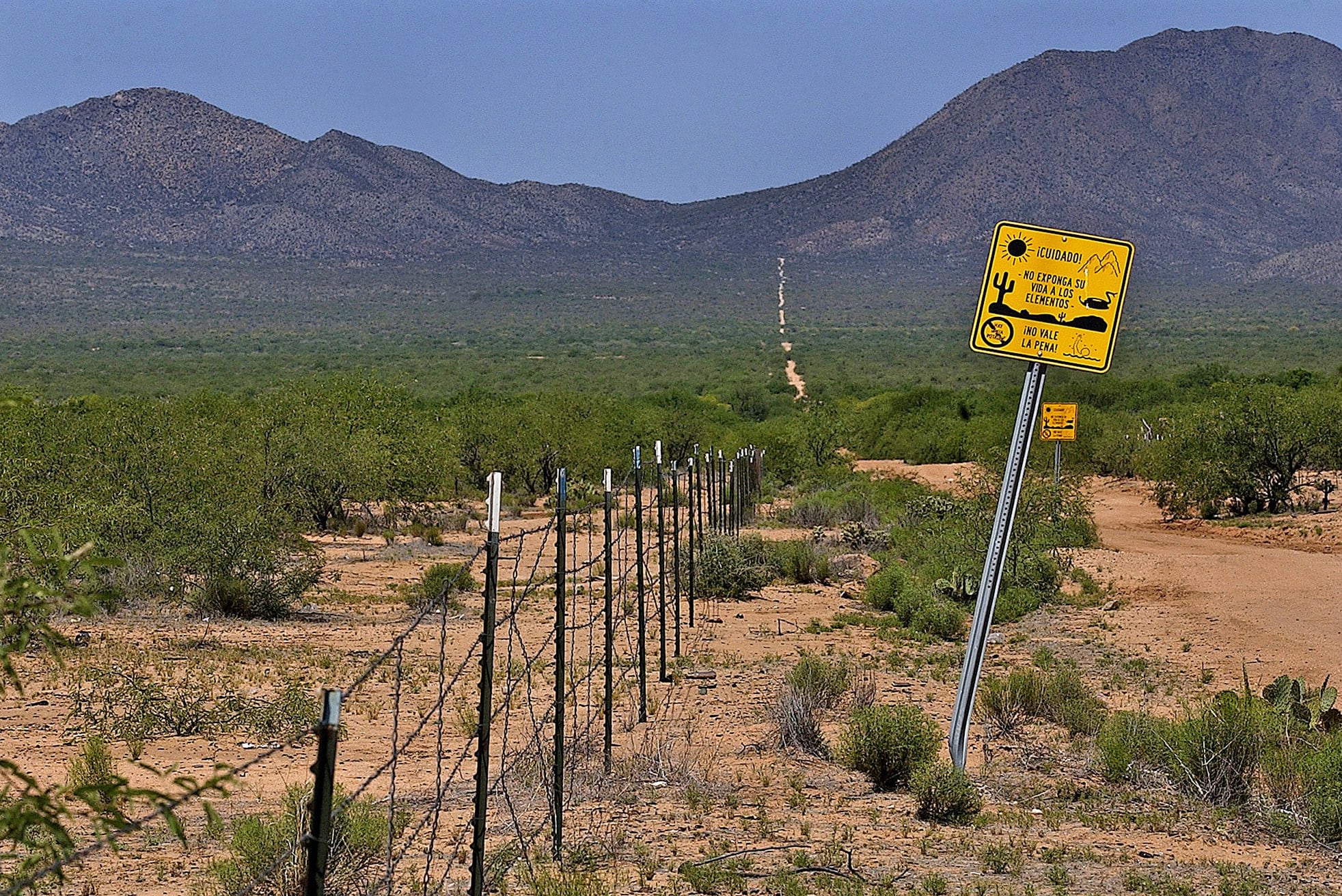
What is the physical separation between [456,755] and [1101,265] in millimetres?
5245

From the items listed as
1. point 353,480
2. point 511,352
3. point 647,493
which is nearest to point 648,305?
point 511,352

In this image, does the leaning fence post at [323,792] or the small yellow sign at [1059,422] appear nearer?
the leaning fence post at [323,792]

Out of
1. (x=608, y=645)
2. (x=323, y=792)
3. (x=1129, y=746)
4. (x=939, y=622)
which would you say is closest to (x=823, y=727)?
(x=608, y=645)

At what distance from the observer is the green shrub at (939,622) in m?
15.0

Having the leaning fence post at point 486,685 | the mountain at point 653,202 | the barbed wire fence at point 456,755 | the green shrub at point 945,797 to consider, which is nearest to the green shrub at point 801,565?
the barbed wire fence at point 456,755

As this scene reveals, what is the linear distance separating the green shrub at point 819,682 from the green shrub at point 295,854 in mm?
4378

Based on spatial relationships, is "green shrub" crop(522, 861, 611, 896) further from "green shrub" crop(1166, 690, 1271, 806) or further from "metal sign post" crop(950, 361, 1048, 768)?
"green shrub" crop(1166, 690, 1271, 806)

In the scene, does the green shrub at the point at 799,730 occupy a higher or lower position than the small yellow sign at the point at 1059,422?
lower

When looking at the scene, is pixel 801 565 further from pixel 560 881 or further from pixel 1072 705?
pixel 560 881

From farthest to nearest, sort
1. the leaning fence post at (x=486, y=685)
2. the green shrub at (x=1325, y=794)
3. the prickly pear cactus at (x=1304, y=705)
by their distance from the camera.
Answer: the prickly pear cactus at (x=1304, y=705), the green shrub at (x=1325, y=794), the leaning fence post at (x=486, y=685)

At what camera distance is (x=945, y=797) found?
7801mm

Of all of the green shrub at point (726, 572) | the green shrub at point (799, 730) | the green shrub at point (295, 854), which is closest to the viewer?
the green shrub at point (295, 854)

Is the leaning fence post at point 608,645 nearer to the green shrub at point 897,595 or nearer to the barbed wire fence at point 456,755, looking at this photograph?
the barbed wire fence at point 456,755

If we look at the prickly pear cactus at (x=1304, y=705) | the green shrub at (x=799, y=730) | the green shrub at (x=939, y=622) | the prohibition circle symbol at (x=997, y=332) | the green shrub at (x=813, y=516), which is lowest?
the green shrub at (x=813, y=516)
